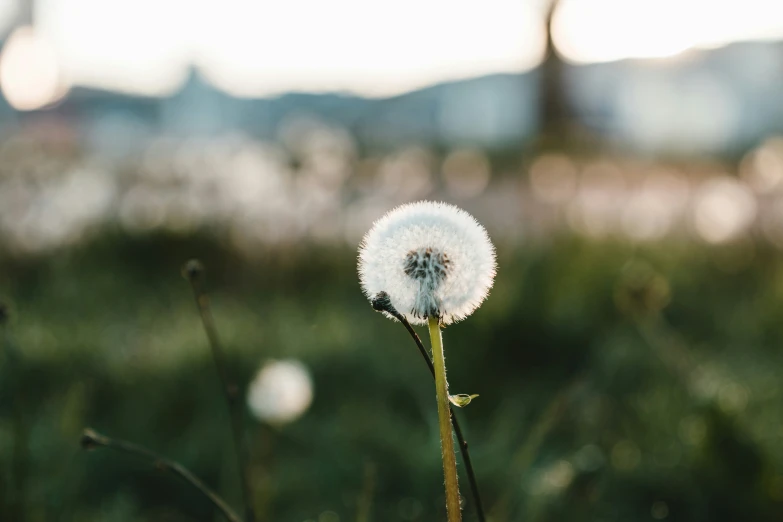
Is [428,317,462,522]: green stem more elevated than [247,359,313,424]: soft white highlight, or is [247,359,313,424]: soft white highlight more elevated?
[428,317,462,522]: green stem

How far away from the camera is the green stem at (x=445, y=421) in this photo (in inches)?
36.3

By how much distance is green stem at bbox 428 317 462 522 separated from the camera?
92 cm

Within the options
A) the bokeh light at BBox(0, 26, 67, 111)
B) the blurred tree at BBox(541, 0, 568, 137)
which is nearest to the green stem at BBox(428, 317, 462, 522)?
the bokeh light at BBox(0, 26, 67, 111)

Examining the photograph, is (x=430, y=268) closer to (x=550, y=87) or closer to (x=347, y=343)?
(x=347, y=343)

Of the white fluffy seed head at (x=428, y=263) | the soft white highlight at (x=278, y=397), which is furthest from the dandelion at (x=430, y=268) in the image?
the soft white highlight at (x=278, y=397)

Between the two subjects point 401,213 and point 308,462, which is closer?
point 401,213

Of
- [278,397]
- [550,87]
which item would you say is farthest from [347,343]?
[550,87]

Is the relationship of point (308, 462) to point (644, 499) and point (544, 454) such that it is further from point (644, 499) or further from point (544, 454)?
point (644, 499)

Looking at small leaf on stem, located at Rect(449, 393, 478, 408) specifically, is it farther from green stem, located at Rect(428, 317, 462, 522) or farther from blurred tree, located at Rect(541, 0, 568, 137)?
blurred tree, located at Rect(541, 0, 568, 137)

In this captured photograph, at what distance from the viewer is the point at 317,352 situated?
3.64 m

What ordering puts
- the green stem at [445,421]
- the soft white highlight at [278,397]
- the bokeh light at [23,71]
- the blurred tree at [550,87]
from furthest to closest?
the blurred tree at [550,87] < the bokeh light at [23,71] < the soft white highlight at [278,397] < the green stem at [445,421]

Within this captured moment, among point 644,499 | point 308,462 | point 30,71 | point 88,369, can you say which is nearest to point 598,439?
point 644,499

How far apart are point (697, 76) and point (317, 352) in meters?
32.3

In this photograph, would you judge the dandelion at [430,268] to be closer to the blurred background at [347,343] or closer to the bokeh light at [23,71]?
the blurred background at [347,343]
